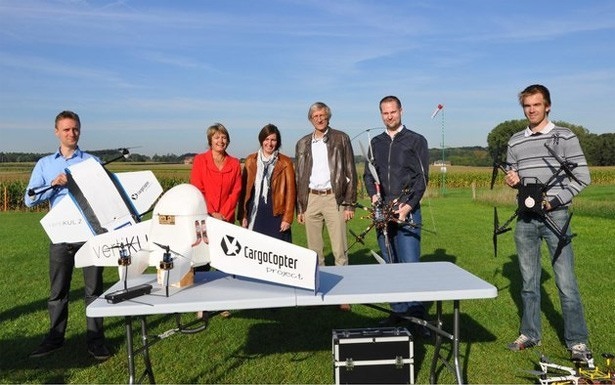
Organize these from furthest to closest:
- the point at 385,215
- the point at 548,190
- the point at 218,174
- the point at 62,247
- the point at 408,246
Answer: the point at 218,174
the point at 408,246
the point at 385,215
the point at 62,247
the point at 548,190

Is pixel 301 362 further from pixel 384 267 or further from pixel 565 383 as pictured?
pixel 565 383

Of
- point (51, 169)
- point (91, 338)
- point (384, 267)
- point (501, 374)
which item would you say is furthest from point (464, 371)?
point (51, 169)

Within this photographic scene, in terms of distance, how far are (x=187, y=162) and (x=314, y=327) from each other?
2302 millimetres

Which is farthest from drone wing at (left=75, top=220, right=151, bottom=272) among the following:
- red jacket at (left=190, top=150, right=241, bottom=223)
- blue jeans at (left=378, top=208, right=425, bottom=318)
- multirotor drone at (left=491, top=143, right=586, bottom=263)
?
multirotor drone at (left=491, top=143, right=586, bottom=263)

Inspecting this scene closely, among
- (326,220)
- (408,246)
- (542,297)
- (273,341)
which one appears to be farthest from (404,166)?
(542,297)

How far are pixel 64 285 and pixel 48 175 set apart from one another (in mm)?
1017

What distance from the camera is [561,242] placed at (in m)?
4.31

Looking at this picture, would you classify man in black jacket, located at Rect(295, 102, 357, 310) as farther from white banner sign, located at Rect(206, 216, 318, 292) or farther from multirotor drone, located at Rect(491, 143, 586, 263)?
white banner sign, located at Rect(206, 216, 318, 292)

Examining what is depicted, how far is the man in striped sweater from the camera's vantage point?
4270mm

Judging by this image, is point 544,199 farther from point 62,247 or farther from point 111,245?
point 62,247

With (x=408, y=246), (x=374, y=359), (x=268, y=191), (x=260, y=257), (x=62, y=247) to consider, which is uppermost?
(x=268, y=191)

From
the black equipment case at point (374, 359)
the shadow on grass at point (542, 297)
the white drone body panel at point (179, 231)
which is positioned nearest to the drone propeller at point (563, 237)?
the shadow on grass at point (542, 297)

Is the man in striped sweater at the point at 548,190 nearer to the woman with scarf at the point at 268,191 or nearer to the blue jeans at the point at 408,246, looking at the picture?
the blue jeans at the point at 408,246

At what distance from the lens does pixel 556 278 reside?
449 centimetres
